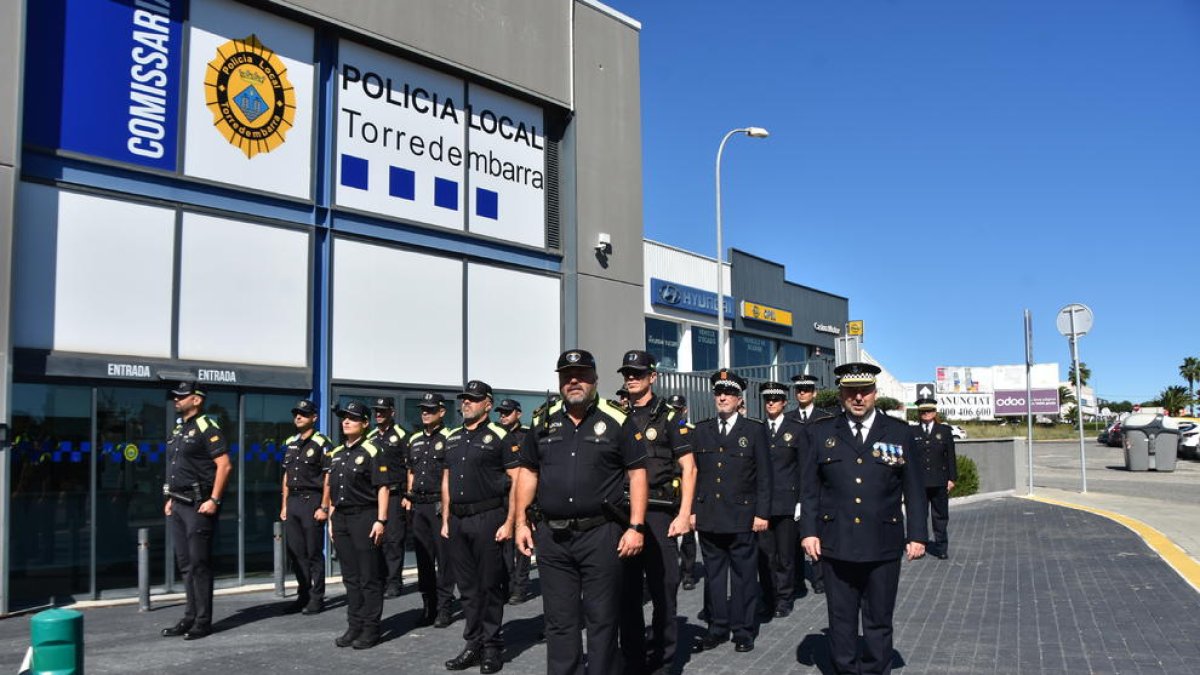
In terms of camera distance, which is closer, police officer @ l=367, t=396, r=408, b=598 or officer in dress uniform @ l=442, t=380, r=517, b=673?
officer in dress uniform @ l=442, t=380, r=517, b=673

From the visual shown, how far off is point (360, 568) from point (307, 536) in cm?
188

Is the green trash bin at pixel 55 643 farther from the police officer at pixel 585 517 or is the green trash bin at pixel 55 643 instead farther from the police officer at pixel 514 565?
the police officer at pixel 514 565

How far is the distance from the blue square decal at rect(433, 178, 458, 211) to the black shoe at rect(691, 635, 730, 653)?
8.64 metres

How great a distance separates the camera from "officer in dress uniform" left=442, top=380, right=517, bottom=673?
285 inches

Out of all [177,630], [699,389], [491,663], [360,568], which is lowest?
[177,630]

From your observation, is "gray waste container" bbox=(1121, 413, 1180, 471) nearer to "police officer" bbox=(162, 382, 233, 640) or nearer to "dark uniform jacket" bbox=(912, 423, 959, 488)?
"dark uniform jacket" bbox=(912, 423, 959, 488)

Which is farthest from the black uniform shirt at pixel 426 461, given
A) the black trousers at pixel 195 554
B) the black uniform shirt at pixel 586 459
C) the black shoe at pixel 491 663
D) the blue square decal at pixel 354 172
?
the blue square decal at pixel 354 172

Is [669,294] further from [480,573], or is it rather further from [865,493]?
[865,493]

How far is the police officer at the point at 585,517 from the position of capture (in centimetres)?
547

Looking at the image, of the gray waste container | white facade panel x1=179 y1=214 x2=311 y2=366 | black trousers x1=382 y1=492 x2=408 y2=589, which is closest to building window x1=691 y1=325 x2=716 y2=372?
the gray waste container

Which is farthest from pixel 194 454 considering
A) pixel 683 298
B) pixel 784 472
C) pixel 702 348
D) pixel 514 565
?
pixel 702 348

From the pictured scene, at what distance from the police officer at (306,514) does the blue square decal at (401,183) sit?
4887mm

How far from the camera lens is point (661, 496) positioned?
7.01 metres

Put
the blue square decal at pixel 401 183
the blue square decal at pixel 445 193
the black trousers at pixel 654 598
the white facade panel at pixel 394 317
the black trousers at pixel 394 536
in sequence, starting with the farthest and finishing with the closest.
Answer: the blue square decal at pixel 445 193 < the blue square decal at pixel 401 183 < the white facade panel at pixel 394 317 < the black trousers at pixel 394 536 < the black trousers at pixel 654 598
